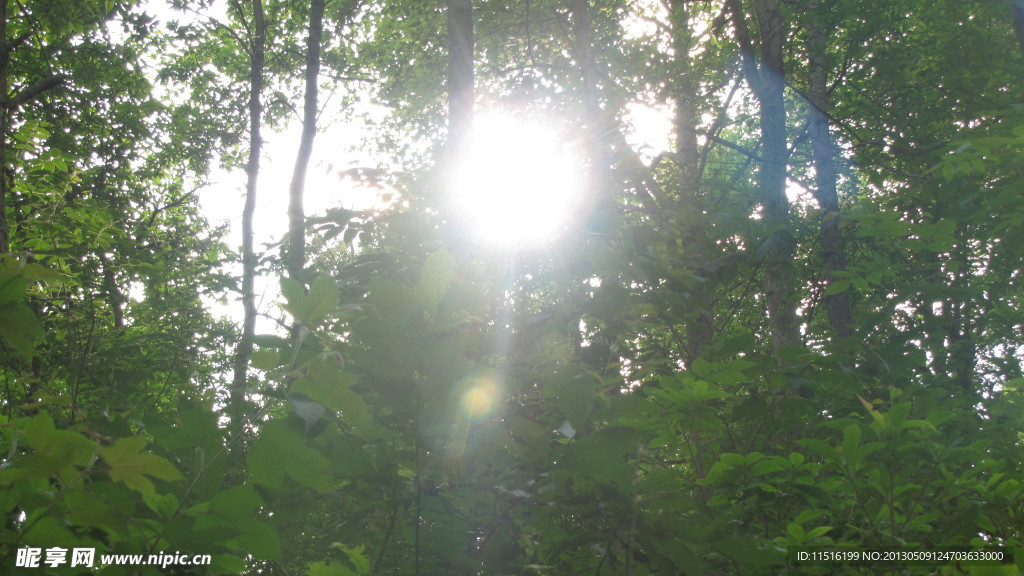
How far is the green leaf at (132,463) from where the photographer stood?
0.79 meters

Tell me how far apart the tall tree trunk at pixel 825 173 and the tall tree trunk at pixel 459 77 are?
10.8 ft

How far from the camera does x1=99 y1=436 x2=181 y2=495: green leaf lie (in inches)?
30.9

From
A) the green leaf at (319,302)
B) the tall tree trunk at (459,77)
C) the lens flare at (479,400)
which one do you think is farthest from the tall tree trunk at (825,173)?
the green leaf at (319,302)

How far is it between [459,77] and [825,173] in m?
5.42

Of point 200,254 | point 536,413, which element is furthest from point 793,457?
point 200,254

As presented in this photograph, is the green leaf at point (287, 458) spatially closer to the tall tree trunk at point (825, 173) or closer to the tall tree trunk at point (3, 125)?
the tall tree trunk at point (3, 125)

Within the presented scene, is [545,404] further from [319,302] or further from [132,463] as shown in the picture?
[132,463]

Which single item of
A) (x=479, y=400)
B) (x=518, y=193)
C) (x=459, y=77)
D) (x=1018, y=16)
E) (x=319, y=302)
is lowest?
(x=479, y=400)

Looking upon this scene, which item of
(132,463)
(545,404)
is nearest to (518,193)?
(545,404)

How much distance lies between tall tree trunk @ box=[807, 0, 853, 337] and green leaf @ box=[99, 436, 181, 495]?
211 inches

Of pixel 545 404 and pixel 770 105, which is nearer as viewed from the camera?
pixel 545 404

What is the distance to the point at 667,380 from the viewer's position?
1.68 metres

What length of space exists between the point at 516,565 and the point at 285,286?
83 centimetres

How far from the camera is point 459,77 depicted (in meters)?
3.62
